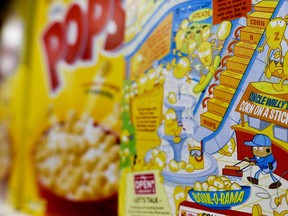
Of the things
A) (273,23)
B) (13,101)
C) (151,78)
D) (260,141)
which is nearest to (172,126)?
(151,78)

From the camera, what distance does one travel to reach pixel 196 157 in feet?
3.25

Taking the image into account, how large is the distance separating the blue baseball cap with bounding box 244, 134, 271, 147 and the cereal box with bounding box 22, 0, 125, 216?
2.31ft

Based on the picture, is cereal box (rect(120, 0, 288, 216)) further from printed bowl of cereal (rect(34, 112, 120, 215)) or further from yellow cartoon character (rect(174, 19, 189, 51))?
printed bowl of cereal (rect(34, 112, 120, 215))

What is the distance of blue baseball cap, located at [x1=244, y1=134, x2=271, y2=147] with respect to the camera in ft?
2.75

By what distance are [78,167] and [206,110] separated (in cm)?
81

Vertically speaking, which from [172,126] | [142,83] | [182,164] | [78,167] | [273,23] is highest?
[273,23]

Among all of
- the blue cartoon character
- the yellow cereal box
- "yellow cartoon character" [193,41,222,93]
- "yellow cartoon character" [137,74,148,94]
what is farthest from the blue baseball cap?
the yellow cereal box

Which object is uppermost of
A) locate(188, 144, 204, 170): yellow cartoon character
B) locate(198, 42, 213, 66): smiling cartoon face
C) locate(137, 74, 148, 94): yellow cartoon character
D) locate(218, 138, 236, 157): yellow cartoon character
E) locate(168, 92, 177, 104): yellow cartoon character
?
locate(198, 42, 213, 66): smiling cartoon face

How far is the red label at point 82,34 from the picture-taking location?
1.57m

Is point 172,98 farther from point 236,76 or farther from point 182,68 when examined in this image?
point 236,76

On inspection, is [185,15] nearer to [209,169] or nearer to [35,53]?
[209,169]

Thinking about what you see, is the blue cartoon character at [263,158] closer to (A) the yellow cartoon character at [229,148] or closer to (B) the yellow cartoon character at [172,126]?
(A) the yellow cartoon character at [229,148]

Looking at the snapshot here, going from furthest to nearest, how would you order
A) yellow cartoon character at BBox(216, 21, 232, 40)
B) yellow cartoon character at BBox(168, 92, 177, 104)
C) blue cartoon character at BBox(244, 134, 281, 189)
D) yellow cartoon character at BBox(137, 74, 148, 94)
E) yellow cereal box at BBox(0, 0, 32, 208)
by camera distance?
1. yellow cereal box at BBox(0, 0, 32, 208)
2. yellow cartoon character at BBox(137, 74, 148, 94)
3. yellow cartoon character at BBox(168, 92, 177, 104)
4. yellow cartoon character at BBox(216, 21, 232, 40)
5. blue cartoon character at BBox(244, 134, 281, 189)

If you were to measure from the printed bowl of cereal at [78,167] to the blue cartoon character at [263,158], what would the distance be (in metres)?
0.70
